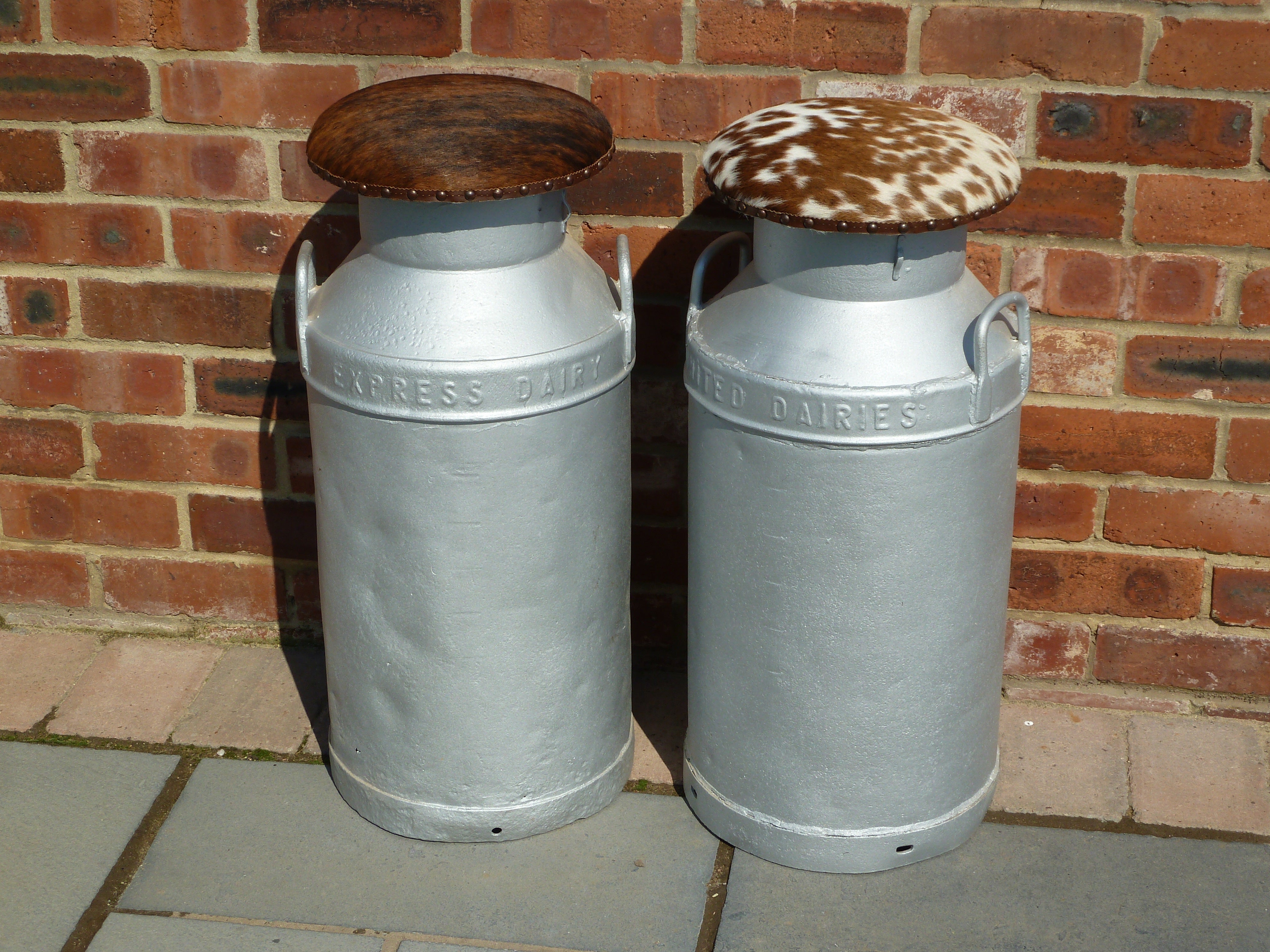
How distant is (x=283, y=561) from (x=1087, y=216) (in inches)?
61.8

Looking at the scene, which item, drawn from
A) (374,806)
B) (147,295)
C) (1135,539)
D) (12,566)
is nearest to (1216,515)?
(1135,539)

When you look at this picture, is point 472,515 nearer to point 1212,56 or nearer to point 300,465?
point 300,465

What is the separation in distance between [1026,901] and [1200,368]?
0.90 metres

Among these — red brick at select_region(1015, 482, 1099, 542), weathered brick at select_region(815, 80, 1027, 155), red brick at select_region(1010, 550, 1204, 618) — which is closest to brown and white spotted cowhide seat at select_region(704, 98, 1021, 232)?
weathered brick at select_region(815, 80, 1027, 155)

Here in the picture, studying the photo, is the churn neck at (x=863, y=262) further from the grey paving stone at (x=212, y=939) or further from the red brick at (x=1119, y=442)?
the grey paving stone at (x=212, y=939)

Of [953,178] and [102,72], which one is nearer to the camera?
[953,178]

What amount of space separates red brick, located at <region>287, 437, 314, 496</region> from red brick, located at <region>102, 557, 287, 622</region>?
19cm

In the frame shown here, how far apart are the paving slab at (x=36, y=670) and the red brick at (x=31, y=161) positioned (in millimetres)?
869

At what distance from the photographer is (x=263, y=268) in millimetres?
2541

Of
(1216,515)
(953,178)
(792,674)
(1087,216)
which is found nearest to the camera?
(953,178)

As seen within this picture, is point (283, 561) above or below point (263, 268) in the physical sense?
below

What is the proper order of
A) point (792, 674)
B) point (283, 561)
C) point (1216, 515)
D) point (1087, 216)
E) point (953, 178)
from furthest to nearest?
point (283, 561) < point (1216, 515) < point (1087, 216) < point (792, 674) < point (953, 178)

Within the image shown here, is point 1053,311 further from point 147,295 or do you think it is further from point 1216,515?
point 147,295

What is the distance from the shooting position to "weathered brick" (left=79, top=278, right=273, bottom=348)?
8.45ft
